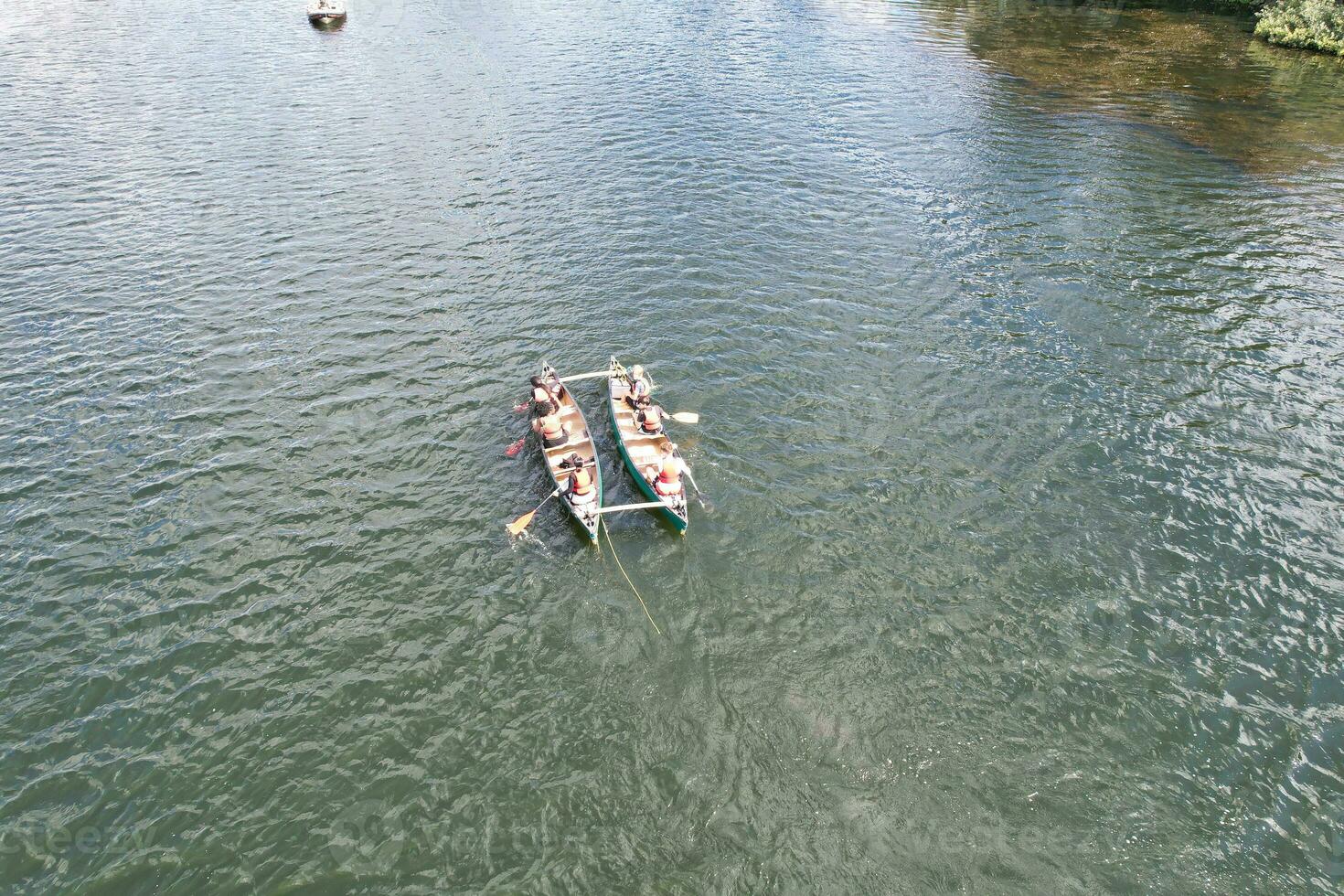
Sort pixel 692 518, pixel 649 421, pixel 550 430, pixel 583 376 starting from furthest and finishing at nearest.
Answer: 1. pixel 583 376
2. pixel 649 421
3. pixel 550 430
4. pixel 692 518

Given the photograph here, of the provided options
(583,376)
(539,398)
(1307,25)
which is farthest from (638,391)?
(1307,25)

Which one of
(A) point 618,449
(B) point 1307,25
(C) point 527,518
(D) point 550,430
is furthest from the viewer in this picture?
(B) point 1307,25

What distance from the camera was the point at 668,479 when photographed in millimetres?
22391

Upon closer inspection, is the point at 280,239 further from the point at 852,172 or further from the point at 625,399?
the point at 852,172

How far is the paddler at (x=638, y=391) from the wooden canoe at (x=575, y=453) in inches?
72.0

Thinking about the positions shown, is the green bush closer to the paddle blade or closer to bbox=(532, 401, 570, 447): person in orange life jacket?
bbox=(532, 401, 570, 447): person in orange life jacket

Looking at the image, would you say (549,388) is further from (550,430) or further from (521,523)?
(521,523)

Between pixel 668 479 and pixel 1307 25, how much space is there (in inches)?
3005

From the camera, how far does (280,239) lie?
3694cm

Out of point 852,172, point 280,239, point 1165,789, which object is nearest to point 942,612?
point 1165,789

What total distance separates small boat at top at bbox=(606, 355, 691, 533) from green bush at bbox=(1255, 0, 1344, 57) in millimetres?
72044

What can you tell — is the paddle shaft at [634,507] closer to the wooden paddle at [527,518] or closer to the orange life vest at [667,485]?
the orange life vest at [667,485]

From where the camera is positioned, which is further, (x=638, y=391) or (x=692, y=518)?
(x=638, y=391)

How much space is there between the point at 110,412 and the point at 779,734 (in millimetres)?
25808
